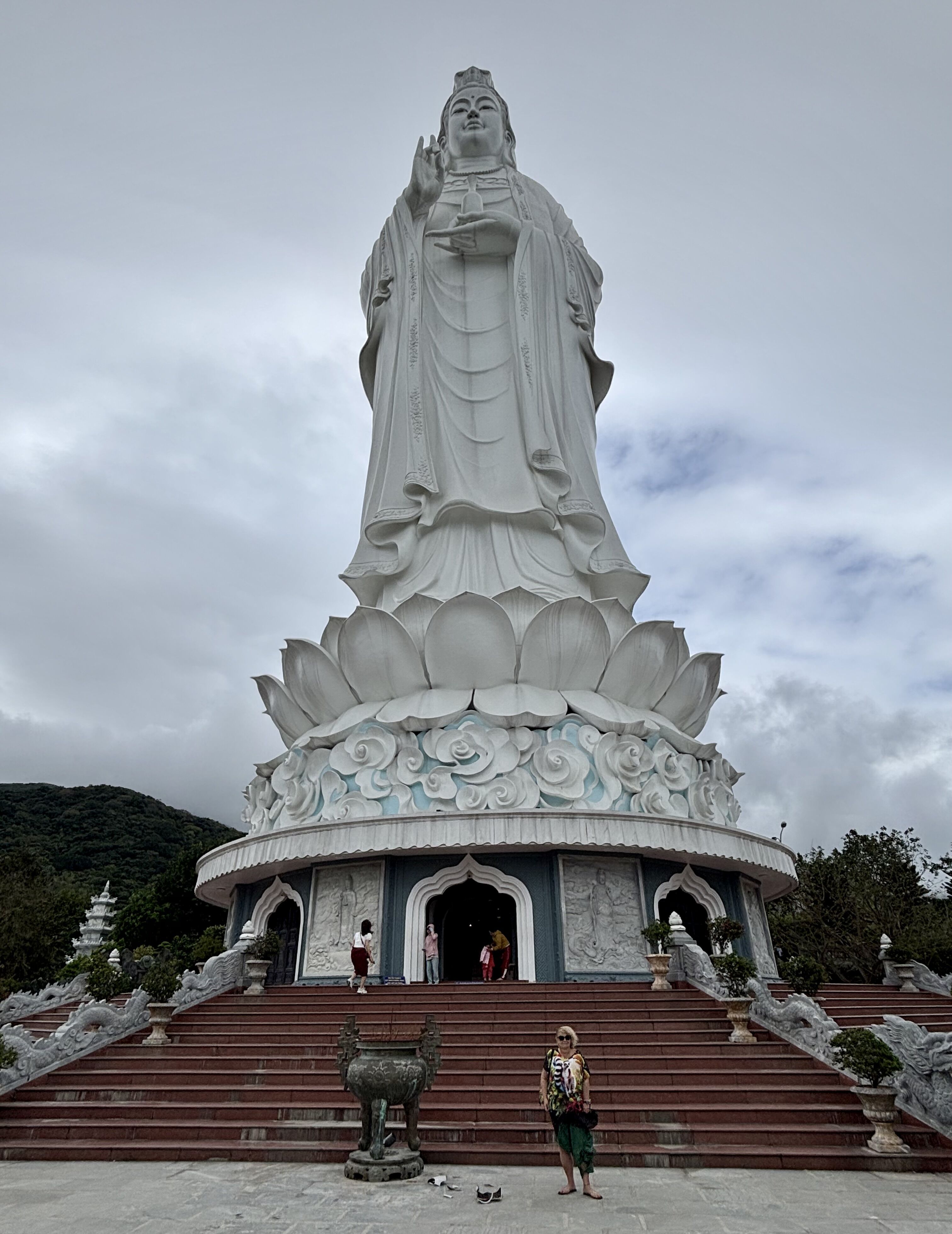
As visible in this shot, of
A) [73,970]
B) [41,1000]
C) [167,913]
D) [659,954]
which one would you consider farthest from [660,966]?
[167,913]

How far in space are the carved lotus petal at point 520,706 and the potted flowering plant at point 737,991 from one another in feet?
16.8

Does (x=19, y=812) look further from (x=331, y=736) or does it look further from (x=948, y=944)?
(x=948, y=944)

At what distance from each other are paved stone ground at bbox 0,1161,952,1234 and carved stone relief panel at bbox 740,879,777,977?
9645mm

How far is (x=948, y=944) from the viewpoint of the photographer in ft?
62.2

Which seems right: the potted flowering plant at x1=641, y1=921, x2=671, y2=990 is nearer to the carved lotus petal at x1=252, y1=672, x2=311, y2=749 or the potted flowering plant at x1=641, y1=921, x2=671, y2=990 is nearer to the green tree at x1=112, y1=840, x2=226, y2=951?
the carved lotus petal at x1=252, y1=672, x2=311, y2=749

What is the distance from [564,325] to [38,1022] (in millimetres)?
18114

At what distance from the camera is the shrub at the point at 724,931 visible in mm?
12500

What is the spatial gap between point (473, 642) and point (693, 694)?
15.6 feet

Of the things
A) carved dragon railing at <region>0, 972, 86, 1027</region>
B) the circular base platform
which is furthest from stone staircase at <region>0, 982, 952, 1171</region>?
carved dragon railing at <region>0, 972, 86, 1027</region>

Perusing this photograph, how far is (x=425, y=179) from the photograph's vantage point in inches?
824

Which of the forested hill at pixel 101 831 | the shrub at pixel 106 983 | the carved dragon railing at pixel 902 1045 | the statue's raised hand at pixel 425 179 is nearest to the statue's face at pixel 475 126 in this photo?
the statue's raised hand at pixel 425 179

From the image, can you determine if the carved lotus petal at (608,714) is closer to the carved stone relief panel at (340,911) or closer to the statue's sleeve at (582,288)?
the carved stone relief panel at (340,911)

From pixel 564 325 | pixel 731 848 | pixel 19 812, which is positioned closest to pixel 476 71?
pixel 564 325

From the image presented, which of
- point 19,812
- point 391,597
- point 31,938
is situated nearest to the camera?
point 391,597
